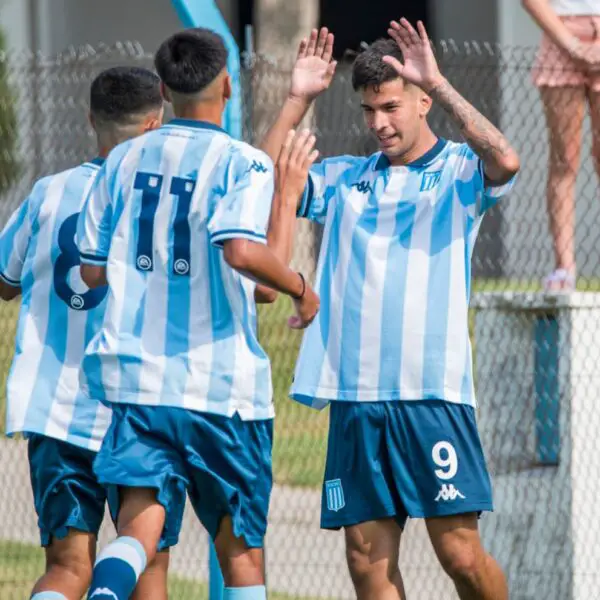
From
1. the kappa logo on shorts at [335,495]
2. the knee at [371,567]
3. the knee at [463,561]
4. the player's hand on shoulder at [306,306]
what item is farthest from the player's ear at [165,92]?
the knee at [463,561]

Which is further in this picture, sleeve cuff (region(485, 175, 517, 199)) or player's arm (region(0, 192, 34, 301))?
player's arm (region(0, 192, 34, 301))

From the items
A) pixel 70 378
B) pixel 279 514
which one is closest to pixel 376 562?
pixel 70 378

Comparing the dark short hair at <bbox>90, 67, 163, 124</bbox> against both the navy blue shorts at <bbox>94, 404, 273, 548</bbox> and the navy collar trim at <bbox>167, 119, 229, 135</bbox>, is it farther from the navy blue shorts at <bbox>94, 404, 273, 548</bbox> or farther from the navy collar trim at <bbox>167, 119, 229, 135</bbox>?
the navy blue shorts at <bbox>94, 404, 273, 548</bbox>

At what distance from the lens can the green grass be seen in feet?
22.8

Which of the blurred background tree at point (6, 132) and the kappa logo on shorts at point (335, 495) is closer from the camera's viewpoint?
the kappa logo on shorts at point (335, 495)

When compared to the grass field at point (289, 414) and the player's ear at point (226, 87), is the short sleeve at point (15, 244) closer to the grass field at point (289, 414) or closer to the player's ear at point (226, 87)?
the player's ear at point (226, 87)

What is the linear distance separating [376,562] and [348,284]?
964mm

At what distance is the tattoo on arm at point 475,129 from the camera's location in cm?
515

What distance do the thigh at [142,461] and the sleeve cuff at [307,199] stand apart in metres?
1.08

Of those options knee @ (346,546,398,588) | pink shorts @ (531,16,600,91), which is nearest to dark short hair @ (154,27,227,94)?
knee @ (346,546,398,588)

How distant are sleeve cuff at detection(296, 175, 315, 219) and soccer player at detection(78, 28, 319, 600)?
0.66 meters

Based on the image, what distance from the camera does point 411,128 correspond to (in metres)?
5.45

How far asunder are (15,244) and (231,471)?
4.17 ft

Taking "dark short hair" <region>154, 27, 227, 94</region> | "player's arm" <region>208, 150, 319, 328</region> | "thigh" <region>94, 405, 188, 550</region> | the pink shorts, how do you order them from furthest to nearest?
the pink shorts
"dark short hair" <region>154, 27, 227, 94</region>
"thigh" <region>94, 405, 188, 550</region>
"player's arm" <region>208, 150, 319, 328</region>
